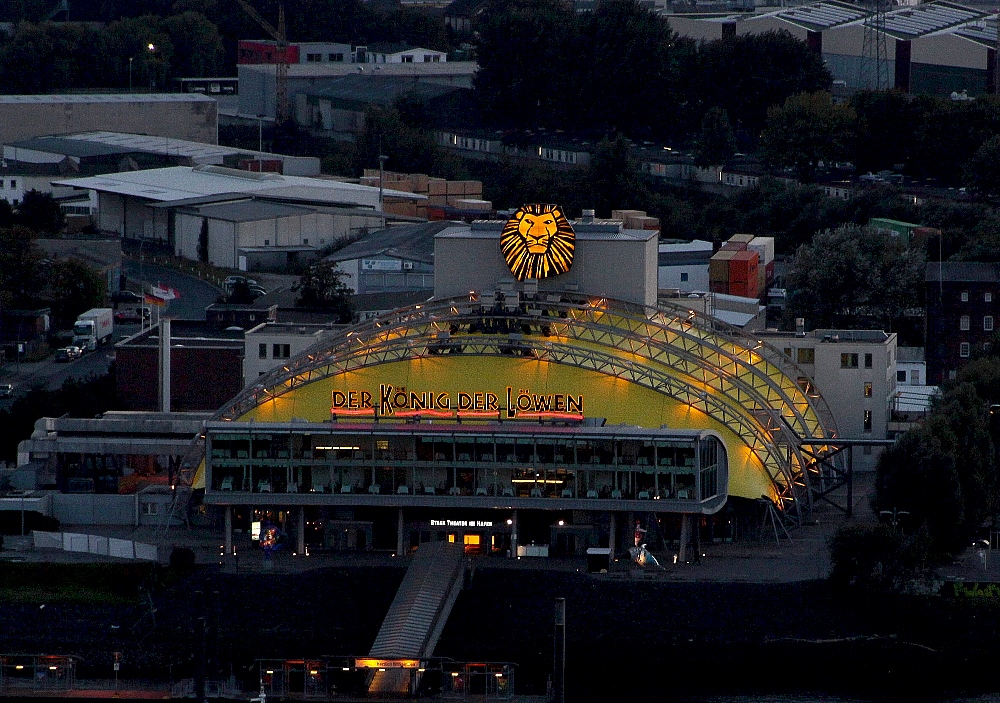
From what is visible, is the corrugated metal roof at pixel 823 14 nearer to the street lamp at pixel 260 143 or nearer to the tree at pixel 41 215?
the street lamp at pixel 260 143

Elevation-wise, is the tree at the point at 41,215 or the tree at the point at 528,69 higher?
the tree at the point at 528,69

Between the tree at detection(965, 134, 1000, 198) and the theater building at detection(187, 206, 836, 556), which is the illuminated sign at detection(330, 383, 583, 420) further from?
the tree at detection(965, 134, 1000, 198)

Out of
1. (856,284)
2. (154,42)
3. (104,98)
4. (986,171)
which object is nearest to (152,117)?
(104,98)

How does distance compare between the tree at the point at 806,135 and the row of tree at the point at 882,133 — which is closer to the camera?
the row of tree at the point at 882,133

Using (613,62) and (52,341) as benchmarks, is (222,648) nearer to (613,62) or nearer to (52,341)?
(52,341)

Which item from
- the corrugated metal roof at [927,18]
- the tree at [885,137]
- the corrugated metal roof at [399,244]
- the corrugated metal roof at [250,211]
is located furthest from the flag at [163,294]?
the corrugated metal roof at [927,18]

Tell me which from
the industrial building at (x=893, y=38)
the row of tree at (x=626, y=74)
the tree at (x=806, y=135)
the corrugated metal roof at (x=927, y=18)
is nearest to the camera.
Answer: the tree at (x=806, y=135)
